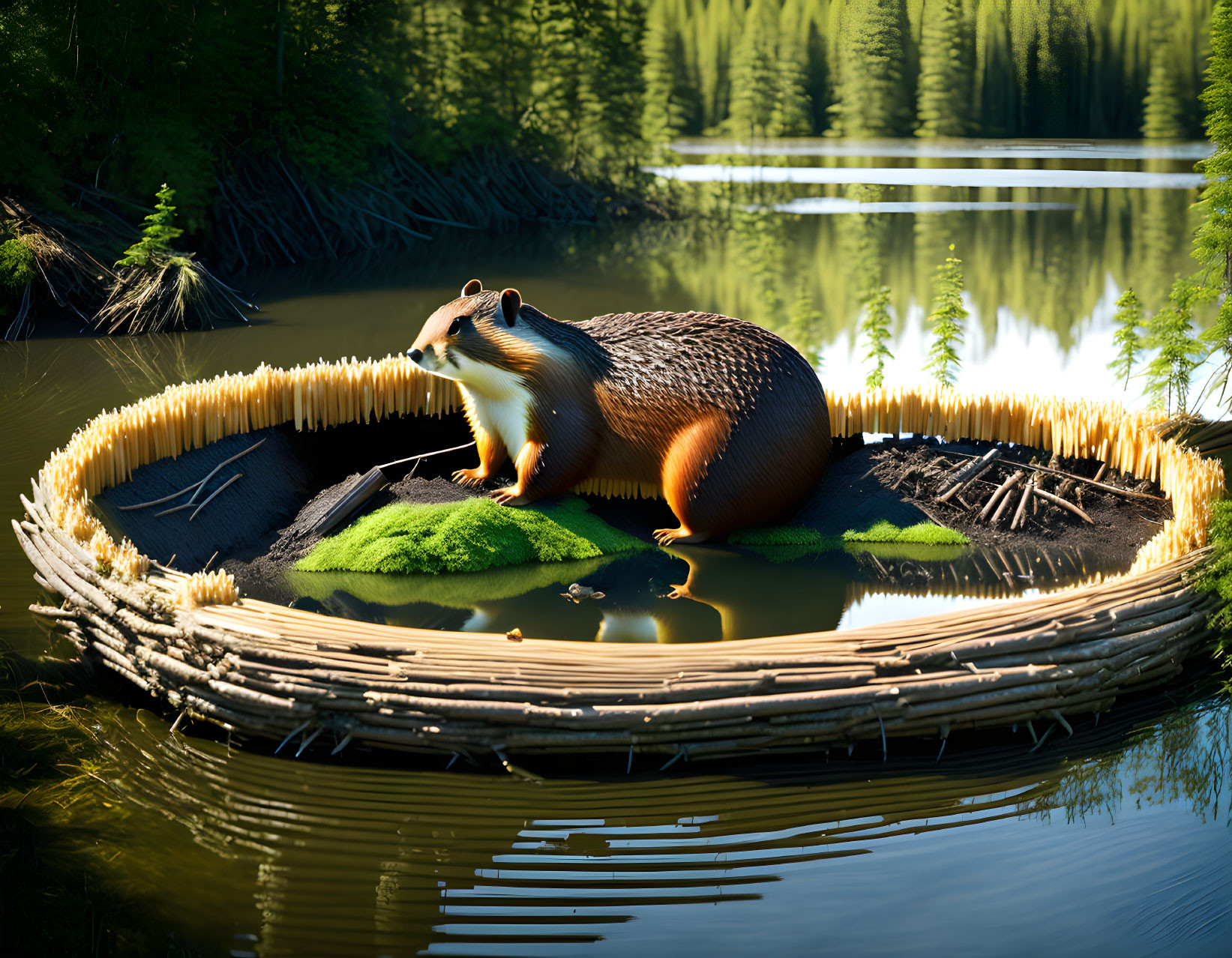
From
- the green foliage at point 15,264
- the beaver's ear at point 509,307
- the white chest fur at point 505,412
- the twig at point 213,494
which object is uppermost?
the green foliage at point 15,264

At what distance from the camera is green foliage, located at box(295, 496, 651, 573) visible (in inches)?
266

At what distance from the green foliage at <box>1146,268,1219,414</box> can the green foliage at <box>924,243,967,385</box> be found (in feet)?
5.14

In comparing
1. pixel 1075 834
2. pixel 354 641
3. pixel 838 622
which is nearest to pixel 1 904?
pixel 354 641

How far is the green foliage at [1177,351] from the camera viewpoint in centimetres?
886

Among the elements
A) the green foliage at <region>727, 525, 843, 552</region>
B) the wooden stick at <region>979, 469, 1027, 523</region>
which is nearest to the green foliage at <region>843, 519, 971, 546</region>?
the green foliage at <region>727, 525, 843, 552</region>

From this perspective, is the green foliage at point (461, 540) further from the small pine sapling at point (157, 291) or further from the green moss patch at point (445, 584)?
the small pine sapling at point (157, 291)

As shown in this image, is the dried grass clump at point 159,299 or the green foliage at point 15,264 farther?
the dried grass clump at point 159,299

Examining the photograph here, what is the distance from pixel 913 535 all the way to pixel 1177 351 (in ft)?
10.8

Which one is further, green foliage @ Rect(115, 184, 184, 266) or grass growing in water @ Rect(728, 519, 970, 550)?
green foliage @ Rect(115, 184, 184, 266)

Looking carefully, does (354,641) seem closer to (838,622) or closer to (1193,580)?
(838,622)

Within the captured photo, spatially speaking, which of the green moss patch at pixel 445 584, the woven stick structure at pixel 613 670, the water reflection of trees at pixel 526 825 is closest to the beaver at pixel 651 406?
the green moss patch at pixel 445 584

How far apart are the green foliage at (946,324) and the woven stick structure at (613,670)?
4.45 meters

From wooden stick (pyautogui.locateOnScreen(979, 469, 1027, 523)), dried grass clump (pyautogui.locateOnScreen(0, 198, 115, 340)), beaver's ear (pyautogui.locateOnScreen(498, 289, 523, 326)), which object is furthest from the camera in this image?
dried grass clump (pyautogui.locateOnScreen(0, 198, 115, 340))

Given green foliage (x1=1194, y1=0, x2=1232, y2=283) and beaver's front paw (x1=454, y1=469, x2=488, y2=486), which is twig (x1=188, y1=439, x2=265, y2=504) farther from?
green foliage (x1=1194, y1=0, x2=1232, y2=283)
